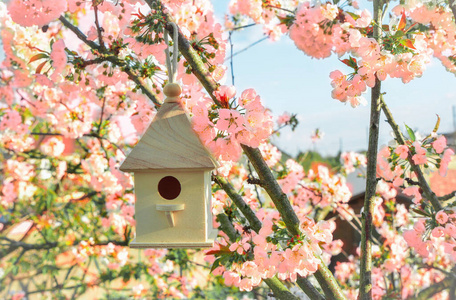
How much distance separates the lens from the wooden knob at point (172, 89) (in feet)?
4.21

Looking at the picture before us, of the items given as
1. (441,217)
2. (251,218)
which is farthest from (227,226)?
(441,217)

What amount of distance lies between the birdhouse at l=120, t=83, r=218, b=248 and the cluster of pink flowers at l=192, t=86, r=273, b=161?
38 mm

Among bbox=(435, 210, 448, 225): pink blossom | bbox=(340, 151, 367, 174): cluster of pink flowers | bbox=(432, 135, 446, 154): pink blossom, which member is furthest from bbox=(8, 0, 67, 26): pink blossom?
bbox=(340, 151, 367, 174): cluster of pink flowers

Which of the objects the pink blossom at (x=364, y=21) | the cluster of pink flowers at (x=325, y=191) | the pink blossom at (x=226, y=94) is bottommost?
the cluster of pink flowers at (x=325, y=191)

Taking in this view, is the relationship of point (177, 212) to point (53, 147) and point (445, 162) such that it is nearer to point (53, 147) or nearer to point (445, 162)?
point (445, 162)

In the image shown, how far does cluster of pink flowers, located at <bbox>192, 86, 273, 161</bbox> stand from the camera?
1227 mm

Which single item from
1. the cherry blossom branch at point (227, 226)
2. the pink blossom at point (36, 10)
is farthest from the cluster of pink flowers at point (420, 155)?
the pink blossom at point (36, 10)

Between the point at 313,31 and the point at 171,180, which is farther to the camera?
the point at 313,31

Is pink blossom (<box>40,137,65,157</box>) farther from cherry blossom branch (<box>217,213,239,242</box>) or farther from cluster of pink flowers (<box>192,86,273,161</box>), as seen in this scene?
cluster of pink flowers (<box>192,86,273,161</box>)

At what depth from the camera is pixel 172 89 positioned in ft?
4.22

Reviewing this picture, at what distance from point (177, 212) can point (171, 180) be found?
4.7 inches

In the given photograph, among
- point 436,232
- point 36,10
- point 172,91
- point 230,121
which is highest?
point 36,10

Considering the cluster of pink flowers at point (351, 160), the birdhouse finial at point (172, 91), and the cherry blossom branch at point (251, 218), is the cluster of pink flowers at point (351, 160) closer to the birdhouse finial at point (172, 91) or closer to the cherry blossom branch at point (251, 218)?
the cherry blossom branch at point (251, 218)

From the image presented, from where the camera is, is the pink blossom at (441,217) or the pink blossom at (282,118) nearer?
the pink blossom at (441,217)
